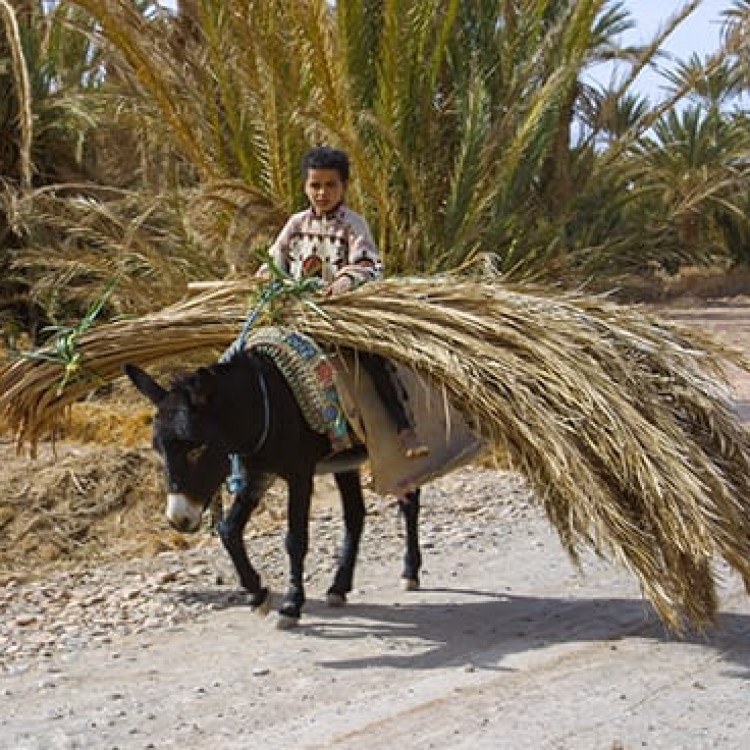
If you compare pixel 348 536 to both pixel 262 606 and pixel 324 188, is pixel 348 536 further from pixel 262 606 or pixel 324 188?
pixel 324 188

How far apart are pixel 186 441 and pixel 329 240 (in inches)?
48.5

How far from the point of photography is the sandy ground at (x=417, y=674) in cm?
464

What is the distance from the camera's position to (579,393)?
5496mm

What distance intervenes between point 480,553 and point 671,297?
22786 mm

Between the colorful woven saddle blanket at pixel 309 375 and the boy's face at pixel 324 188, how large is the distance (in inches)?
26.0

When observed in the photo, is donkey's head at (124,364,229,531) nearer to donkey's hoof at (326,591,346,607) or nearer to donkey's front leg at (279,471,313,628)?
donkey's front leg at (279,471,313,628)

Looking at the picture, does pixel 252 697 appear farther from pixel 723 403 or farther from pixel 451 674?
pixel 723 403

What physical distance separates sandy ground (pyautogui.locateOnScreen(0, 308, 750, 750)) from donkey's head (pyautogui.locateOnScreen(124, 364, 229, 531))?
1.92ft

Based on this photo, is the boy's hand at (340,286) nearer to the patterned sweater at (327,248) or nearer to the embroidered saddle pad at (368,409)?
the patterned sweater at (327,248)

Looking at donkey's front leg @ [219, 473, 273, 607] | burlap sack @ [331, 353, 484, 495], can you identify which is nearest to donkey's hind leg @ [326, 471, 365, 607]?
donkey's front leg @ [219, 473, 273, 607]

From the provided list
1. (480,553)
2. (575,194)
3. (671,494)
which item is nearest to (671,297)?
(575,194)

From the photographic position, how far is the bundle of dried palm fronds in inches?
210

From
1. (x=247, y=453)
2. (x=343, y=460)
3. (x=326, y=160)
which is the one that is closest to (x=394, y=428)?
(x=343, y=460)

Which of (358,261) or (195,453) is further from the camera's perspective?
(358,261)
